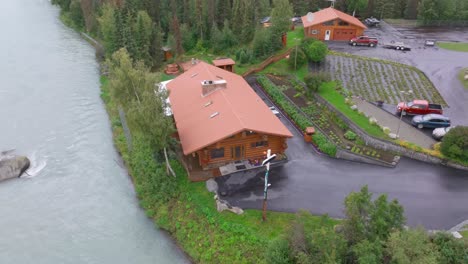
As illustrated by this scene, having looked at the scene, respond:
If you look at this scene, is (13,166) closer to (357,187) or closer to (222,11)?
(357,187)

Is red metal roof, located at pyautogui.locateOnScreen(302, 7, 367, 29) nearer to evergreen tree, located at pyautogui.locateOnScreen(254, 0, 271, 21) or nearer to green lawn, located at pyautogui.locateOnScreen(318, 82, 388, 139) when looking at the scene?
evergreen tree, located at pyautogui.locateOnScreen(254, 0, 271, 21)

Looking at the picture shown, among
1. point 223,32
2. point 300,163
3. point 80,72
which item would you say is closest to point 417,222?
point 300,163

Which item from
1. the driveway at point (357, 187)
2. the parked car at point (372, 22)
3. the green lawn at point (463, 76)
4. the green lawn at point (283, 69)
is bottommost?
the driveway at point (357, 187)

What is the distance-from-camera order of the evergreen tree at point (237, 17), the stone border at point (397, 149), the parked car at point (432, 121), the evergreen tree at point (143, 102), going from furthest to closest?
the evergreen tree at point (237, 17)
the parked car at point (432, 121)
the stone border at point (397, 149)
the evergreen tree at point (143, 102)

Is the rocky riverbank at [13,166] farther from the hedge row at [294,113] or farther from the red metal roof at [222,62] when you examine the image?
the hedge row at [294,113]

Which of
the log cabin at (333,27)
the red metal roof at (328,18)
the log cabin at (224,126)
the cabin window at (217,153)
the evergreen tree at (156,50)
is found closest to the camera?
the log cabin at (224,126)

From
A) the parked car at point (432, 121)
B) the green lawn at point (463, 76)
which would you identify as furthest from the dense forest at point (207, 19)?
the parked car at point (432, 121)
